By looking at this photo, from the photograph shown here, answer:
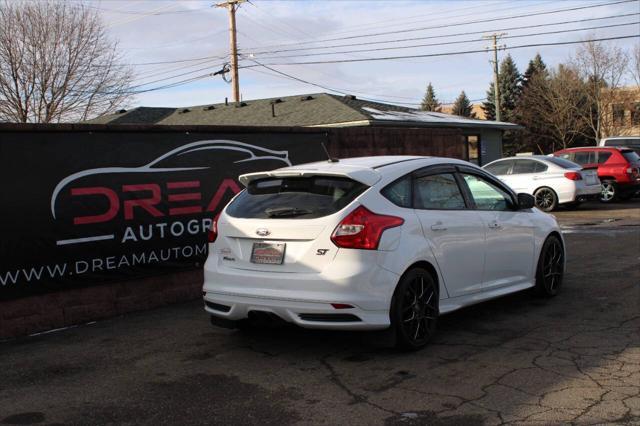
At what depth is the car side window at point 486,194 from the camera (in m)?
6.51

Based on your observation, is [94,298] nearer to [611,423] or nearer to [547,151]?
[611,423]

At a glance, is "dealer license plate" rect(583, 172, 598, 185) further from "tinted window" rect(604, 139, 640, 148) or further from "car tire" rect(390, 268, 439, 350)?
"car tire" rect(390, 268, 439, 350)

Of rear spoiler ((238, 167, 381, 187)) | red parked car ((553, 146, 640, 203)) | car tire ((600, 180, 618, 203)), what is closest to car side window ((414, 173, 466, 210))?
rear spoiler ((238, 167, 381, 187))

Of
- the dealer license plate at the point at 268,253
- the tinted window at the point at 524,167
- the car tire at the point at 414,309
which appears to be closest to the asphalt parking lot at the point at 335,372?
the car tire at the point at 414,309

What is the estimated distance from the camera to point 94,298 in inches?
274

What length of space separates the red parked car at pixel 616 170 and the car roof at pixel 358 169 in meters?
14.8

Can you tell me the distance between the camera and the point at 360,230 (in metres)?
5.12

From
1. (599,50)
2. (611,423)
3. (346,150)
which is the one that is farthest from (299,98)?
(599,50)

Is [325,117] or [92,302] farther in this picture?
[325,117]

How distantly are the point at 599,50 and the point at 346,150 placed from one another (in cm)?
4610

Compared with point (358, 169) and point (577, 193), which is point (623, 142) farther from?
point (358, 169)

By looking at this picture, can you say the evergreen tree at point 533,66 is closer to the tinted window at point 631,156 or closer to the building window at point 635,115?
the building window at point 635,115

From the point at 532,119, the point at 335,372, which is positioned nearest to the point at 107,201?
the point at 335,372

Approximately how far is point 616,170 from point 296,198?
1672cm
